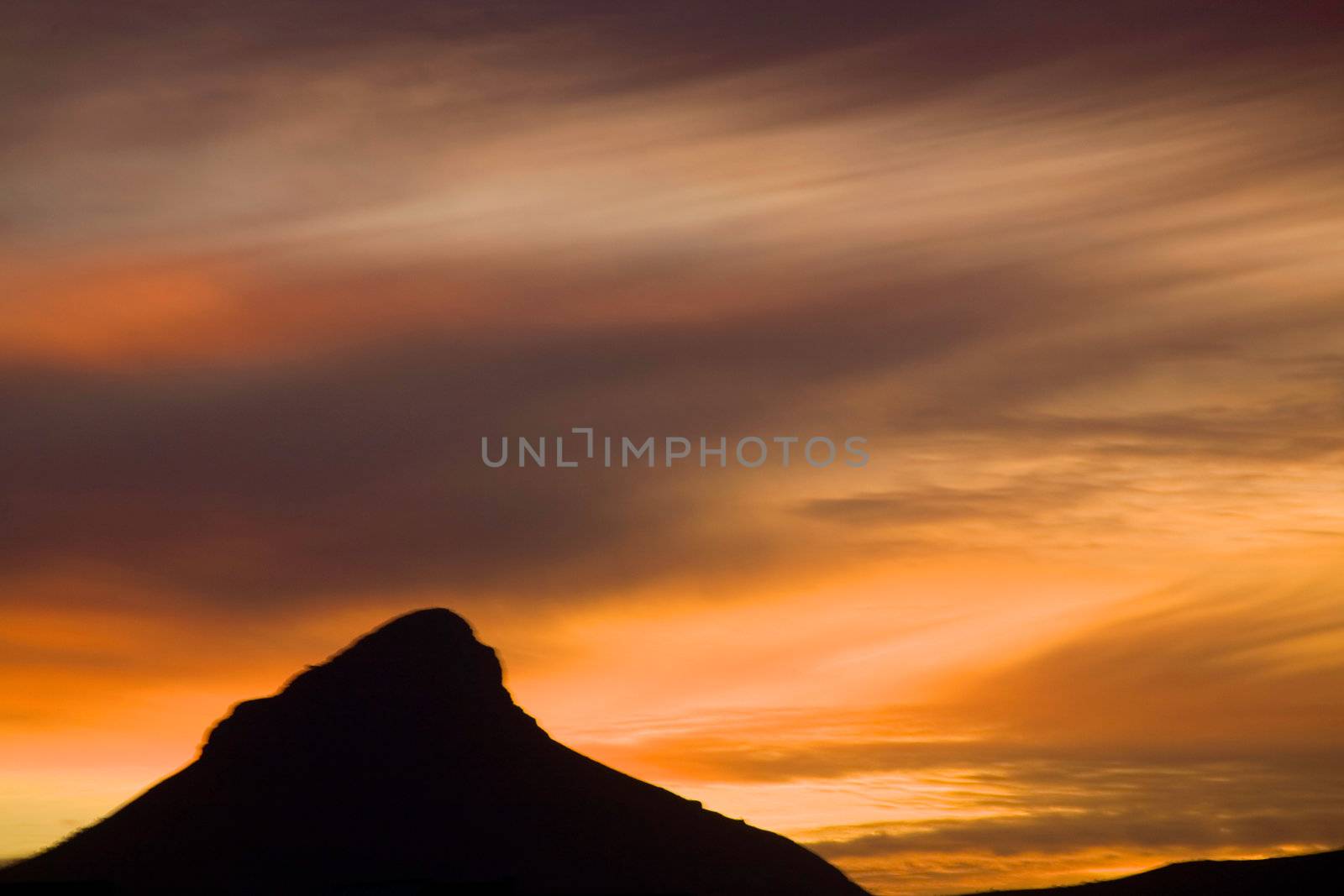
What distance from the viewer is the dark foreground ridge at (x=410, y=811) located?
513 feet

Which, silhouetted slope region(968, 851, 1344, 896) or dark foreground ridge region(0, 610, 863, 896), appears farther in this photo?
dark foreground ridge region(0, 610, 863, 896)

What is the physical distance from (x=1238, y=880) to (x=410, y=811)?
307 ft

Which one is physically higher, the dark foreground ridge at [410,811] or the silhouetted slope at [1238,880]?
the dark foreground ridge at [410,811]

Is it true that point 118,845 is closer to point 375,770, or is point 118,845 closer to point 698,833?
point 375,770

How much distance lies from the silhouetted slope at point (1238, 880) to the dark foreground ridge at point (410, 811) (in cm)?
4175

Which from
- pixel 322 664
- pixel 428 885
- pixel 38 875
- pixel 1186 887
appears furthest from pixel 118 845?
pixel 1186 887

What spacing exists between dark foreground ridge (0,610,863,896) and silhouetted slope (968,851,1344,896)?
4175 centimetres

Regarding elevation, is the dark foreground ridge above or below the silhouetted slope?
above

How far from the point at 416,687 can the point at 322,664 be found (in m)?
13.9

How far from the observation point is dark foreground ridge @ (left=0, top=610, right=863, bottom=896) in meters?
156

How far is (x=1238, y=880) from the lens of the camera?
13575cm

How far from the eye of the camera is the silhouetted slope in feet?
430

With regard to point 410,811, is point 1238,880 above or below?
below

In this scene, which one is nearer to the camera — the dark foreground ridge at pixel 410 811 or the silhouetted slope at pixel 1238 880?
the silhouetted slope at pixel 1238 880
